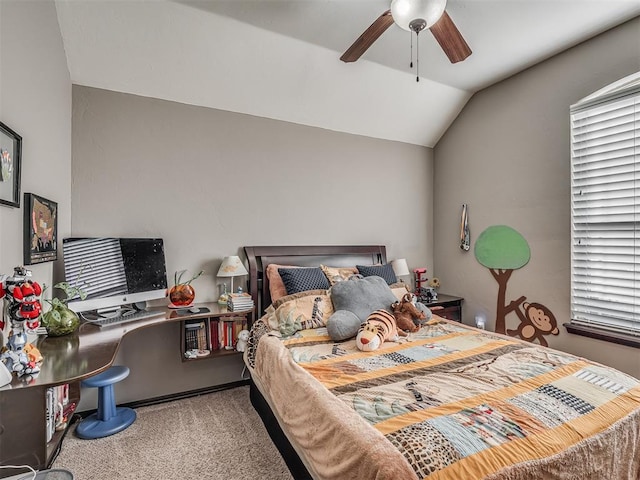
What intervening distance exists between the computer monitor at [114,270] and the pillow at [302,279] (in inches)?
39.0

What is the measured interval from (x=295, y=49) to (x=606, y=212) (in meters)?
2.81

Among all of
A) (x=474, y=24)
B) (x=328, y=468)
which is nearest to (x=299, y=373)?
(x=328, y=468)

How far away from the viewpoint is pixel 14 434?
4.25 ft

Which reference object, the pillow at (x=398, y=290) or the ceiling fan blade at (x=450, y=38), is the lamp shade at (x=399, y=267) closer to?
the pillow at (x=398, y=290)

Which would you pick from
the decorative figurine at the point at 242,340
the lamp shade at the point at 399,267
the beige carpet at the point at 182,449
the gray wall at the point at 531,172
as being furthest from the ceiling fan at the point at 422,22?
the beige carpet at the point at 182,449

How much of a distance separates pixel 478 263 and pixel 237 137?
9.28 feet

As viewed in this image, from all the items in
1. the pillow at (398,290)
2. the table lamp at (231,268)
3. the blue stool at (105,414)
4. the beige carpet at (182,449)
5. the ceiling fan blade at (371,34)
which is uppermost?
the ceiling fan blade at (371,34)

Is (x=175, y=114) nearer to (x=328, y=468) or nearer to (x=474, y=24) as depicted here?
(x=474, y=24)

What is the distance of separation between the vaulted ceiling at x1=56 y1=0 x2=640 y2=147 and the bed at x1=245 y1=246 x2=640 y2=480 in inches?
87.3

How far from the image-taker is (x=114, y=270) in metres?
2.43

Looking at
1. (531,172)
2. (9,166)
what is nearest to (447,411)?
(9,166)

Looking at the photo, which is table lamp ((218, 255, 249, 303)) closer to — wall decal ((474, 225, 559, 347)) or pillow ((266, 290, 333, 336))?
pillow ((266, 290, 333, 336))

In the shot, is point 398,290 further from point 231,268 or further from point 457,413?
point 457,413

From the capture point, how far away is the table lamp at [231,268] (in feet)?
9.22
